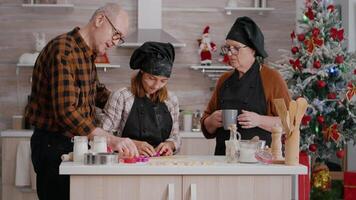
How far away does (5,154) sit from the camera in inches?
218

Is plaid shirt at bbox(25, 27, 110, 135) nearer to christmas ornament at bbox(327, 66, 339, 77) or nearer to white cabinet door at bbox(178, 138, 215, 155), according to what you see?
white cabinet door at bbox(178, 138, 215, 155)

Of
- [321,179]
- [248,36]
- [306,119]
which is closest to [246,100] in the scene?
[248,36]

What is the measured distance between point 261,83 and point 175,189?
976 mm

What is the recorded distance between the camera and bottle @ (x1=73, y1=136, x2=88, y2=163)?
2.63 m

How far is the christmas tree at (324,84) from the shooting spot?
539 centimetres

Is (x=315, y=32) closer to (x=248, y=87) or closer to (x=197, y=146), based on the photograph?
(x=197, y=146)

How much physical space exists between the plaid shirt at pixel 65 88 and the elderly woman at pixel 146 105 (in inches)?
8.1

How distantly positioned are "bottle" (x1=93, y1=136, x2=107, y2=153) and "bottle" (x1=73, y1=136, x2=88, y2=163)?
4 cm

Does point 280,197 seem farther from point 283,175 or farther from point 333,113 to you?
point 333,113

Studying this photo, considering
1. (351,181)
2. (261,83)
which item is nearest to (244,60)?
(261,83)

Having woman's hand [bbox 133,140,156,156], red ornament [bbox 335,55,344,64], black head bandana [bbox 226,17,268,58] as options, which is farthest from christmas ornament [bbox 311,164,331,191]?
woman's hand [bbox 133,140,156,156]

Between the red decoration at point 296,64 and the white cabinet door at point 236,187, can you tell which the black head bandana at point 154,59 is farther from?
the red decoration at point 296,64

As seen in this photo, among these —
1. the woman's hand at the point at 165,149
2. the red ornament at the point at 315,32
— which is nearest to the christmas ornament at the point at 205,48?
the red ornament at the point at 315,32

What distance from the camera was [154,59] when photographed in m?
3.03
